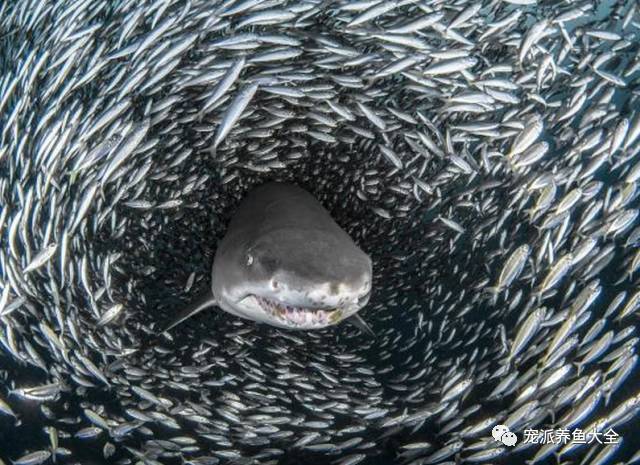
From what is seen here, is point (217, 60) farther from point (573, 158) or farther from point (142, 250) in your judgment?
point (573, 158)

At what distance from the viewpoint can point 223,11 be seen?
4.15 meters

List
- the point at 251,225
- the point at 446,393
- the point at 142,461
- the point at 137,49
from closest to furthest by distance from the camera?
the point at 137,49 → the point at 251,225 → the point at 446,393 → the point at 142,461

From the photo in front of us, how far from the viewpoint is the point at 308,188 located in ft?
25.3

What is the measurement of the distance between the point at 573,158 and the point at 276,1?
3499 mm

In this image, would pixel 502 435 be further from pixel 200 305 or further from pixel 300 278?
pixel 300 278

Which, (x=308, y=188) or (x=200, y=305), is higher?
(x=308, y=188)

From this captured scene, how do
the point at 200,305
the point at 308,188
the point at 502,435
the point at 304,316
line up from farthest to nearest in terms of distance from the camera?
the point at 308,188 < the point at 502,435 < the point at 200,305 < the point at 304,316

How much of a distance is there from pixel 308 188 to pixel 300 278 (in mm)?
4284

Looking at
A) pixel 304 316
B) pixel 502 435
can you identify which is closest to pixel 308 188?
pixel 502 435

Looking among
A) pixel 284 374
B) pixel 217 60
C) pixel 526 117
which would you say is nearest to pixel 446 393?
pixel 284 374

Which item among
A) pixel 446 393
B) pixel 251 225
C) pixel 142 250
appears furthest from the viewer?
pixel 142 250

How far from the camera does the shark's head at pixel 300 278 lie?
354cm

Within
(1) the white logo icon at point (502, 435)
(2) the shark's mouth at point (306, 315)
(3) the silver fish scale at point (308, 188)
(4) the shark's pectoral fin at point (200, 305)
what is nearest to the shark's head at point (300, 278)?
(2) the shark's mouth at point (306, 315)

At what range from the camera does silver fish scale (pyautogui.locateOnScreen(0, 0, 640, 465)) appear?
14.8 ft
